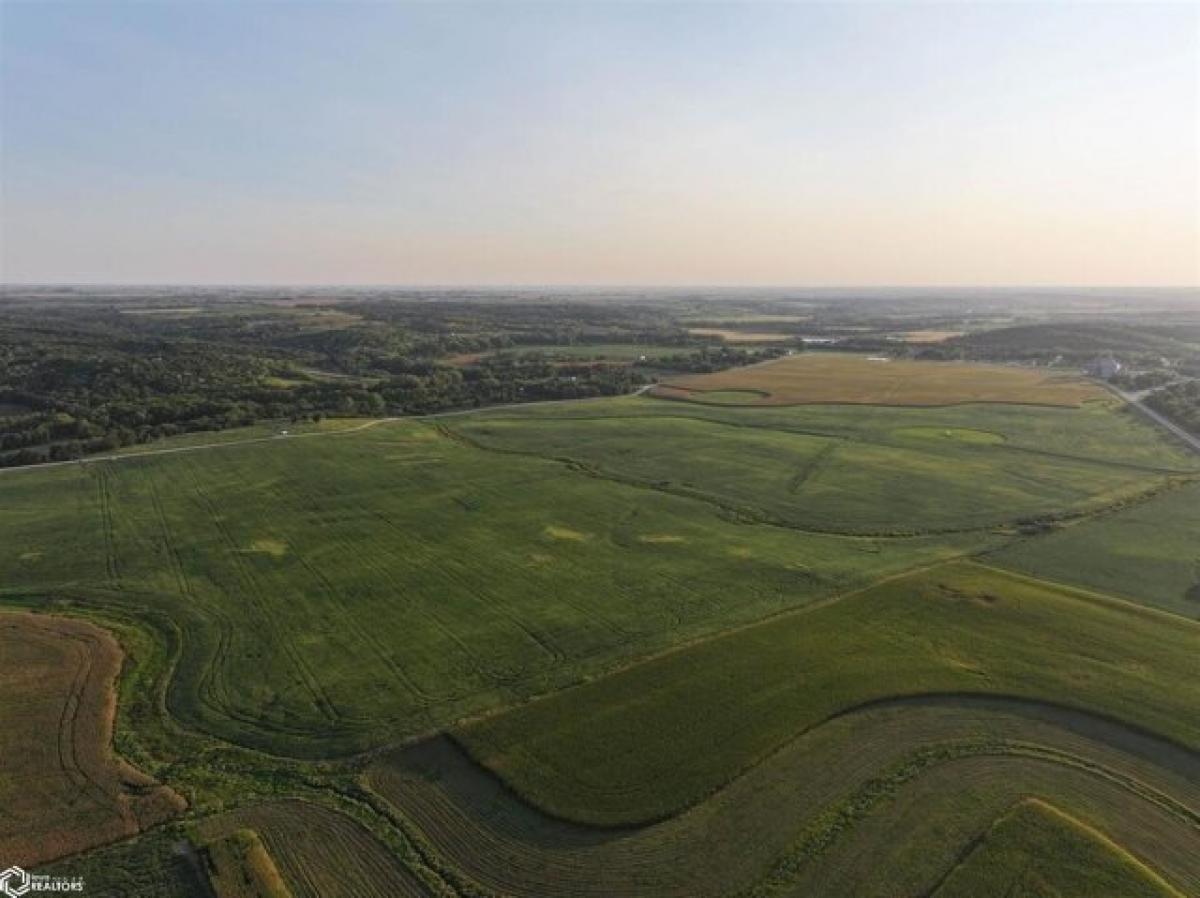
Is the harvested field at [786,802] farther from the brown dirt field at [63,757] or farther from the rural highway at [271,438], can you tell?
→ the rural highway at [271,438]

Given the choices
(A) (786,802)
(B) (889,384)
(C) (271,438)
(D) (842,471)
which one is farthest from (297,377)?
(A) (786,802)

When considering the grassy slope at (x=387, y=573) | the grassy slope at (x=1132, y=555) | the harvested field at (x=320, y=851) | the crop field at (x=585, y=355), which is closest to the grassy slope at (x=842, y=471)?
the grassy slope at (x=1132, y=555)

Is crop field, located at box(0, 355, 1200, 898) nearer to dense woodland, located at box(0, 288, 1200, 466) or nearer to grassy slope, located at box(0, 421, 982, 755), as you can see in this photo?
grassy slope, located at box(0, 421, 982, 755)

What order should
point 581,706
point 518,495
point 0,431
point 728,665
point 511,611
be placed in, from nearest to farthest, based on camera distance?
1. point 581,706
2. point 728,665
3. point 511,611
4. point 518,495
5. point 0,431

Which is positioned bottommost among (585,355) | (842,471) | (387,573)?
(387,573)

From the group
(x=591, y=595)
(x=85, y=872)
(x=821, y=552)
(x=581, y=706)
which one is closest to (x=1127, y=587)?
(x=821, y=552)

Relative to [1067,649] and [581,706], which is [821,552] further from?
[581,706]

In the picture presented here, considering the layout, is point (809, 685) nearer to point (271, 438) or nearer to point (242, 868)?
point (242, 868)
